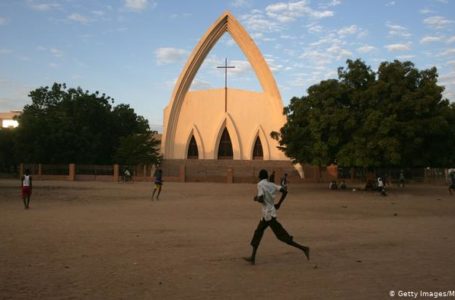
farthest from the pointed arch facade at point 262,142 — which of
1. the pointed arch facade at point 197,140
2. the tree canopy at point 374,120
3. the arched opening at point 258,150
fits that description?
the tree canopy at point 374,120

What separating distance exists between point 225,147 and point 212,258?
42.0 m

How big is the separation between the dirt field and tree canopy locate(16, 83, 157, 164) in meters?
26.1

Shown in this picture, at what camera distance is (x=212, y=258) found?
6.62m

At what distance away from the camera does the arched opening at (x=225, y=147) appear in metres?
48.4

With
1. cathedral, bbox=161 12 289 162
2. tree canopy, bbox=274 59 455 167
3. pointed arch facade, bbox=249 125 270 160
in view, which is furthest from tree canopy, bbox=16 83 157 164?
tree canopy, bbox=274 59 455 167

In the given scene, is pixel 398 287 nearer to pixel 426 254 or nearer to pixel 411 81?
pixel 426 254

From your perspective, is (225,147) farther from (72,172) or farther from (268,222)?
(268,222)

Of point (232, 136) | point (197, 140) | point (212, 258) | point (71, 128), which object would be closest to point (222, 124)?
point (232, 136)

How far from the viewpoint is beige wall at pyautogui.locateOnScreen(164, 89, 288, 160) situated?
47.8m

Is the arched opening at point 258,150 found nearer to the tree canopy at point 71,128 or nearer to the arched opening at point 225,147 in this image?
the arched opening at point 225,147

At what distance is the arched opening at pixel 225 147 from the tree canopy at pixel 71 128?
8981 mm

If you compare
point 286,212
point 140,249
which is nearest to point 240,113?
point 286,212

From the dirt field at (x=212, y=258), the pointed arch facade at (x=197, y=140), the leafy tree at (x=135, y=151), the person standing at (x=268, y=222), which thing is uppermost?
the pointed arch facade at (x=197, y=140)

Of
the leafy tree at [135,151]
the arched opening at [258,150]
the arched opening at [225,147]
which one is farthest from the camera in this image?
the arched opening at [225,147]
